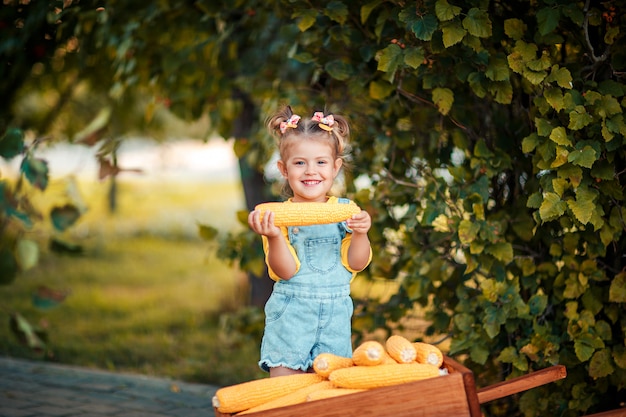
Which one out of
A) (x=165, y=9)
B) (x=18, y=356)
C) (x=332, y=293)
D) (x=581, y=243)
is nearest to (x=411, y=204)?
(x=581, y=243)

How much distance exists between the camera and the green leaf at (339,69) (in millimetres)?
3916

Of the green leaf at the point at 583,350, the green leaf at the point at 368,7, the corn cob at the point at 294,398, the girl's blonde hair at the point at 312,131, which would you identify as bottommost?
the green leaf at the point at 583,350

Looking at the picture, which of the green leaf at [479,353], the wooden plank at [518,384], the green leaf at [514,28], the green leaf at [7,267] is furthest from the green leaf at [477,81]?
the green leaf at [7,267]

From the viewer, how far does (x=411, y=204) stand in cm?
400

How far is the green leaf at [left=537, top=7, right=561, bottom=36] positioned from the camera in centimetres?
322

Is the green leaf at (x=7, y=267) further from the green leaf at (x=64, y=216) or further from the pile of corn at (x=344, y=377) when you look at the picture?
the pile of corn at (x=344, y=377)

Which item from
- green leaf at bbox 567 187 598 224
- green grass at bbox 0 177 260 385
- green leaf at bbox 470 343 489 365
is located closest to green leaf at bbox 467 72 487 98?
green leaf at bbox 567 187 598 224

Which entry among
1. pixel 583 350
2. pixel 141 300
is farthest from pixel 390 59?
pixel 141 300

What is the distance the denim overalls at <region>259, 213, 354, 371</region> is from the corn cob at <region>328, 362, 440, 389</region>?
488 mm

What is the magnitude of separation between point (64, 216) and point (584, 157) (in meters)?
2.67

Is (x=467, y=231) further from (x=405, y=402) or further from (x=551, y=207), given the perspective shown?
(x=405, y=402)

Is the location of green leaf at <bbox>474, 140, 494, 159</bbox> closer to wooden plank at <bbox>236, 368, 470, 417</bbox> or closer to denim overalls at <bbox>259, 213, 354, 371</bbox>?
denim overalls at <bbox>259, 213, 354, 371</bbox>

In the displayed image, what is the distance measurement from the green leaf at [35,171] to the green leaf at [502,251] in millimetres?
2153

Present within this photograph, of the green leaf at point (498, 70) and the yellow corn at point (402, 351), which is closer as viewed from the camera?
the yellow corn at point (402, 351)
